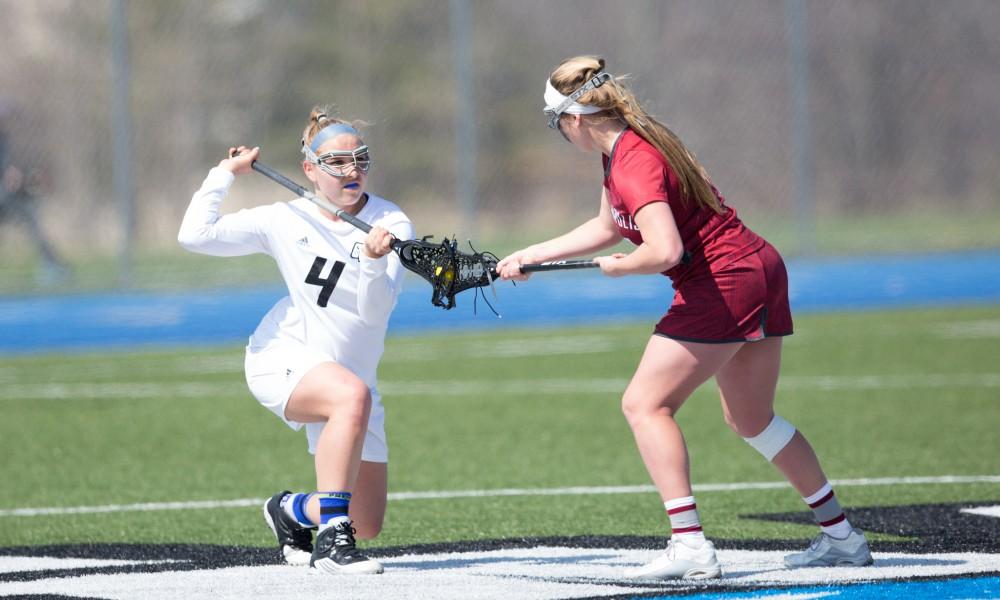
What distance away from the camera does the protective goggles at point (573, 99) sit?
5793 millimetres

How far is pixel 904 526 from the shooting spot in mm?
6859

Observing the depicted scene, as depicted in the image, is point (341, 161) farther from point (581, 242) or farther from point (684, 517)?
point (684, 517)

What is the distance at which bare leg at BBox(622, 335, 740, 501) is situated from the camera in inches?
222

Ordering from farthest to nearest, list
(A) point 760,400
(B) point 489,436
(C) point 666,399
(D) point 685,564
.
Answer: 1. (B) point 489,436
2. (A) point 760,400
3. (C) point 666,399
4. (D) point 685,564

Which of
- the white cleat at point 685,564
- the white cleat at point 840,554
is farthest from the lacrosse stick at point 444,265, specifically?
the white cleat at point 840,554

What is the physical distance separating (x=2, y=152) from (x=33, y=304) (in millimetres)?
1625

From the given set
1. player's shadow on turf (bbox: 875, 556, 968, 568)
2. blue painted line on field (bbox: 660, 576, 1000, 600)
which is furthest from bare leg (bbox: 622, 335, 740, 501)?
player's shadow on turf (bbox: 875, 556, 968, 568)

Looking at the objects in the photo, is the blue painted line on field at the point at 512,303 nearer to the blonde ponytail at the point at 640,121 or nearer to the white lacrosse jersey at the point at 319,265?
the white lacrosse jersey at the point at 319,265

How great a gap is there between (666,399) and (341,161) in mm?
1541

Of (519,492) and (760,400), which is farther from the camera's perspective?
(519,492)

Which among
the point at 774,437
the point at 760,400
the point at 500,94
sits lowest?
the point at 774,437

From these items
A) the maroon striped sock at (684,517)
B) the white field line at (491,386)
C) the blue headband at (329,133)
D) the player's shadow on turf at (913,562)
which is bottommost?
the white field line at (491,386)

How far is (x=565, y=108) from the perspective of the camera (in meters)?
5.84

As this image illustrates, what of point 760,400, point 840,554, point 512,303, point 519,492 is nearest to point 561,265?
point 760,400
